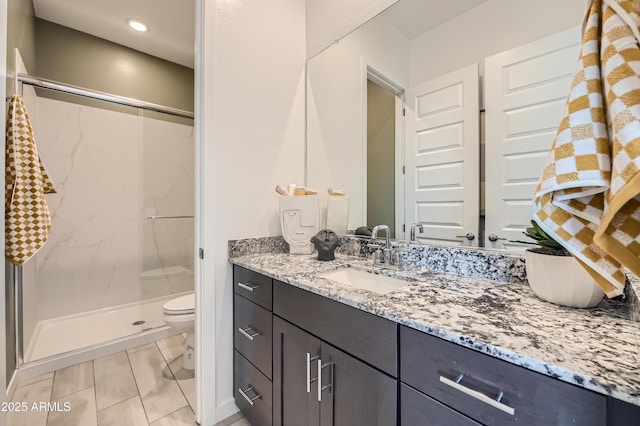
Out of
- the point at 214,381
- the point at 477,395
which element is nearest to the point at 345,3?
the point at 477,395

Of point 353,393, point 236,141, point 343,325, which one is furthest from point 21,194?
point 353,393

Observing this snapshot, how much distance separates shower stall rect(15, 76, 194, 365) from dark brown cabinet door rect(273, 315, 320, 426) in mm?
1665

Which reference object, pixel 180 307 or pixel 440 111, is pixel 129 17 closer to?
pixel 180 307

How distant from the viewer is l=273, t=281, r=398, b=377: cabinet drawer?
0.74m

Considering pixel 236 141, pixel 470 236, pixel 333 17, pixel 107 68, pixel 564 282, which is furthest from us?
pixel 107 68

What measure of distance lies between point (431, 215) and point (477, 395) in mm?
831

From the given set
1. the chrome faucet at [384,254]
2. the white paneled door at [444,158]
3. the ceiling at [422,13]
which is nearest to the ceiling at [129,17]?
the ceiling at [422,13]

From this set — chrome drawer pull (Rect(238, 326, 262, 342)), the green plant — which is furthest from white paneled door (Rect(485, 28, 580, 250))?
chrome drawer pull (Rect(238, 326, 262, 342))

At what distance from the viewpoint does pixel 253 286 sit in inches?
50.5

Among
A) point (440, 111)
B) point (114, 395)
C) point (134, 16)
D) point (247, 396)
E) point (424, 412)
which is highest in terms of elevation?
point (134, 16)

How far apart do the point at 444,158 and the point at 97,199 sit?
299 cm

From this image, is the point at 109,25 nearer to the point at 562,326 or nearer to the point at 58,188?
the point at 58,188

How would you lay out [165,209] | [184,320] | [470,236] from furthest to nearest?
[165,209] → [184,320] → [470,236]

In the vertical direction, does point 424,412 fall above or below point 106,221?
below
